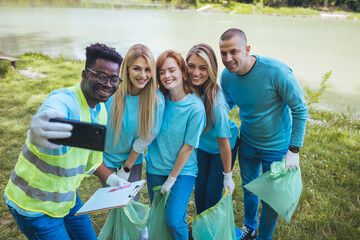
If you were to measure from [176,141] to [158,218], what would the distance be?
577mm

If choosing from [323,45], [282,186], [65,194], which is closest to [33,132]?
[65,194]

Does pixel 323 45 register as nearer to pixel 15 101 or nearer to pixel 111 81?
pixel 15 101

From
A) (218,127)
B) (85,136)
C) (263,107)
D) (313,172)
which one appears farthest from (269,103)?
(313,172)

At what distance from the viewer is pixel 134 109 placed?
200 cm

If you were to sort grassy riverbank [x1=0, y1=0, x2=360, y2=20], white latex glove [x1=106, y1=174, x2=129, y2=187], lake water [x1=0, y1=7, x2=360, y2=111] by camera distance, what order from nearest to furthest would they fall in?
white latex glove [x1=106, y1=174, x2=129, y2=187], lake water [x1=0, y1=7, x2=360, y2=111], grassy riverbank [x1=0, y1=0, x2=360, y2=20]

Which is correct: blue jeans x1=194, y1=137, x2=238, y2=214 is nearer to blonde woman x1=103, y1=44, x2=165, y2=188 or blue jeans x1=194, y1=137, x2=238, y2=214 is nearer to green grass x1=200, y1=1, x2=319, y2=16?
blonde woman x1=103, y1=44, x2=165, y2=188

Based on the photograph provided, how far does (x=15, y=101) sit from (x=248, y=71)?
4774 mm

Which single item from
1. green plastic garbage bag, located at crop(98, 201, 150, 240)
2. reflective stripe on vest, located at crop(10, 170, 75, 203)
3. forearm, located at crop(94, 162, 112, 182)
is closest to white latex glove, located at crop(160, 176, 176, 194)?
green plastic garbage bag, located at crop(98, 201, 150, 240)

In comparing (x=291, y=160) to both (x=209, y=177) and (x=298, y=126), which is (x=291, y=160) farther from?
(x=209, y=177)

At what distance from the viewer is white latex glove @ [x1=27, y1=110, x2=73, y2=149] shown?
1.06 meters

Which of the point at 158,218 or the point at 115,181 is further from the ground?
the point at 115,181

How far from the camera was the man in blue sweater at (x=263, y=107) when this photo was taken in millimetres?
2066

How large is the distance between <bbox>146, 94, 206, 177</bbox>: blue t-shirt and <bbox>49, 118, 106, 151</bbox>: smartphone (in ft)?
3.07

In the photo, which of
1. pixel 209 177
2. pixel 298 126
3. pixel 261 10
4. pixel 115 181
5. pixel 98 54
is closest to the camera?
pixel 98 54
